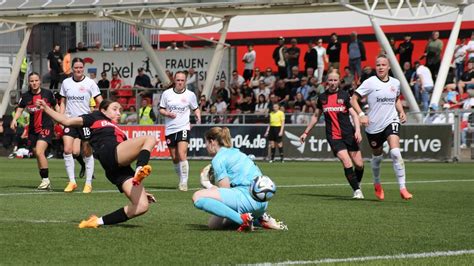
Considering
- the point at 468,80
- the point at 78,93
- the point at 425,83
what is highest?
the point at 78,93

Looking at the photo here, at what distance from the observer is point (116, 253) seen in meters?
9.89

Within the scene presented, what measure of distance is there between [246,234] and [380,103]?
21.8 feet

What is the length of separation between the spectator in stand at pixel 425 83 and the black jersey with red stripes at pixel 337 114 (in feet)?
64.4

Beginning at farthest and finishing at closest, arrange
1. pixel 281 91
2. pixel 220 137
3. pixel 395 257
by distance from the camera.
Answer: pixel 281 91, pixel 220 137, pixel 395 257

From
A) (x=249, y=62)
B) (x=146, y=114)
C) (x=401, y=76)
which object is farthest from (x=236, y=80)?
(x=401, y=76)

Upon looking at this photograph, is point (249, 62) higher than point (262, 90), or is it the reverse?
point (249, 62)

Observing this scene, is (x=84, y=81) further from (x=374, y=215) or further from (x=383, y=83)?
(x=374, y=215)

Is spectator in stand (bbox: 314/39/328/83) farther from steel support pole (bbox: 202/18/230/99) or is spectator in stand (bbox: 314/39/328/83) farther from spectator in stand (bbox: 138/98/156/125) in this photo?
spectator in stand (bbox: 138/98/156/125)

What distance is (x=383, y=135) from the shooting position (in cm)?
1781

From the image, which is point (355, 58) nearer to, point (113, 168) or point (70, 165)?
point (70, 165)

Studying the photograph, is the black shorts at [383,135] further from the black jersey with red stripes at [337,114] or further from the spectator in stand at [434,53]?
the spectator in stand at [434,53]

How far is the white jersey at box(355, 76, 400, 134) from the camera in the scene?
17.8 metres

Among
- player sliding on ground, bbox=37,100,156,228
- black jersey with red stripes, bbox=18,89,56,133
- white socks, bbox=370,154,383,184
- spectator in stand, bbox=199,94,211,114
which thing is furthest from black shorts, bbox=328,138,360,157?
spectator in stand, bbox=199,94,211,114

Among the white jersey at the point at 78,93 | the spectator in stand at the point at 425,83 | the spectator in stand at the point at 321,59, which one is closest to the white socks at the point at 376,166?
the white jersey at the point at 78,93
